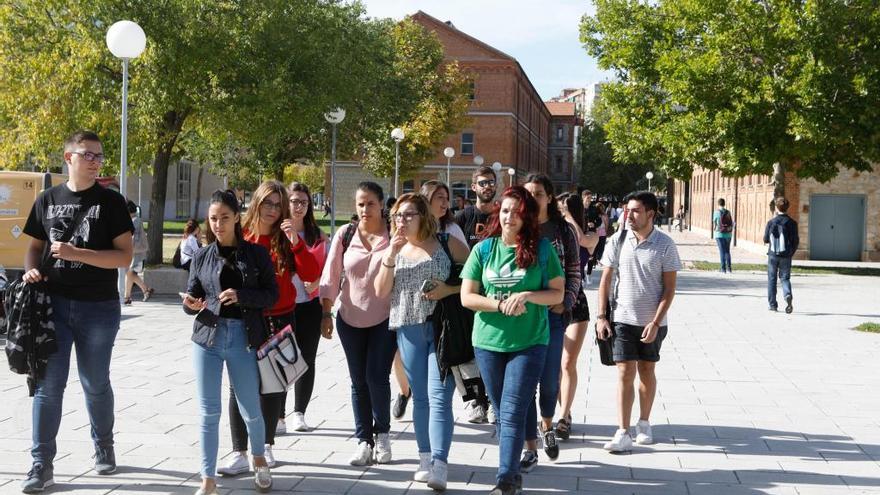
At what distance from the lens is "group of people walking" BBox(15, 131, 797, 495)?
17.8 feet

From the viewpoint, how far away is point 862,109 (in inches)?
1055

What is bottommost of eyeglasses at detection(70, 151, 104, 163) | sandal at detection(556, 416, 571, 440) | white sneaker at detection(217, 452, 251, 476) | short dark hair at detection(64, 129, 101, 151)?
white sneaker at detection(217, 452, 251, 476)

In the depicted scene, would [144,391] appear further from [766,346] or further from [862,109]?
[862,109]

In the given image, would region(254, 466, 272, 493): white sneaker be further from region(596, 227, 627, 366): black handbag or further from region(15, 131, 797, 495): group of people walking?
region(596, 227, 627, 366): black handbag

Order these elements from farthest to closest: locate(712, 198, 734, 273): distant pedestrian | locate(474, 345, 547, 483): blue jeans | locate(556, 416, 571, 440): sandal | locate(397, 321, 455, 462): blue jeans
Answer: locate(712, 198, 734, 273): distant pedestrian < locate(556, 416, 571, 440): sandal < locate(397, 321, 455, 462): blue jeans < locate(474, 345, 547, 483): blue jeans

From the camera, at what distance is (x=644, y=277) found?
22.4 ft

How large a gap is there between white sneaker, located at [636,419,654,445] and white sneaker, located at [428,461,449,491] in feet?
6.45

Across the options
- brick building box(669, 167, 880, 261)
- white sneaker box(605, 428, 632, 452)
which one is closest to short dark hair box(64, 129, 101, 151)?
white sneaker box(605, 428, 632, 452)

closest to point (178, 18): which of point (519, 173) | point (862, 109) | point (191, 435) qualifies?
point (191, 435)

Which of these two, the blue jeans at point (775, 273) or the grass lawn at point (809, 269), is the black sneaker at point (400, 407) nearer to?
the blue jeans at point (775, 273)

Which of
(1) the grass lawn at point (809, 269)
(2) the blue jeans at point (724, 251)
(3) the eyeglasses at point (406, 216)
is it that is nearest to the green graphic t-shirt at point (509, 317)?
(3) the eyeglasses at point (406, 216)

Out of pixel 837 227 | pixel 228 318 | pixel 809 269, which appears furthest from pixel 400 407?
pixel 837 227

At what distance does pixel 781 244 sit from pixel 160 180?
44.0 ft

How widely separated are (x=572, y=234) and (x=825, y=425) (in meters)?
2.80
